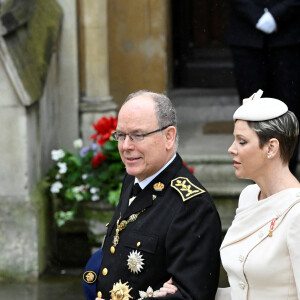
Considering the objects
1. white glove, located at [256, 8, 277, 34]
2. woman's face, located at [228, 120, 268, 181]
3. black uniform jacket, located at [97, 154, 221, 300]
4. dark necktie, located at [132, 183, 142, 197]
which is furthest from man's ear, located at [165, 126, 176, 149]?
white glove, located at [256, 8, 277, 34]

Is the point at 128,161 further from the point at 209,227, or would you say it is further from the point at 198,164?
the point at 198,164

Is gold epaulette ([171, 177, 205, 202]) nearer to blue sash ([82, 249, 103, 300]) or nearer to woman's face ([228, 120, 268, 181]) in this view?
woman's face ([228, 120, 268, 181])

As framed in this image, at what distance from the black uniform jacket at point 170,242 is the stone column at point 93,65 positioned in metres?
3.15

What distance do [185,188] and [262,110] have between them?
20.8 inches

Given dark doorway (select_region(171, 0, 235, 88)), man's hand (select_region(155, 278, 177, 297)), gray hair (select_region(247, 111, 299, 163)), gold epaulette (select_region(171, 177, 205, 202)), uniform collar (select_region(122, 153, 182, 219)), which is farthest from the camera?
dark doorway (select_region(171, 0, 235, 88))

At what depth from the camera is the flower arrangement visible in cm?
641

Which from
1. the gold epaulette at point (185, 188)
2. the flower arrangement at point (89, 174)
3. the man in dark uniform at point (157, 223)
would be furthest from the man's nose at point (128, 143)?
the flower arrangement at point (89, 174)

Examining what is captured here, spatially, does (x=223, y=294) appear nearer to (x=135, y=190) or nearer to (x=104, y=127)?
(x=135, y=190)

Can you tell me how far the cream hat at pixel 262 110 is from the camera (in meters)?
3.30

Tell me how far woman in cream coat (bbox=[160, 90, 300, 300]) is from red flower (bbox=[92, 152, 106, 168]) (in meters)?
3.04

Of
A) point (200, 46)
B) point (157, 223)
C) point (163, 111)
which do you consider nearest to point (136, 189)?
point (157, 223)

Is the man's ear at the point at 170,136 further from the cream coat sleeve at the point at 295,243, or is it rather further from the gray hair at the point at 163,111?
the cream coat sleeve at the point at 295,243

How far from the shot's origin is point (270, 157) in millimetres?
3299

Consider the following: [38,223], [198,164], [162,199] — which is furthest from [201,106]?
[162,199]
